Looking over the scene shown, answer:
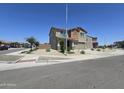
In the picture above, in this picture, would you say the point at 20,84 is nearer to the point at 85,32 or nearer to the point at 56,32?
the point at 56,32

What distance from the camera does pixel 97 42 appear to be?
212ft

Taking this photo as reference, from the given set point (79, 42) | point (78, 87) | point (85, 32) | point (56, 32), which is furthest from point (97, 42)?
point (78, 87)

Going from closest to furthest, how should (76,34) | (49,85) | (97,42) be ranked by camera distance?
(49,85) → (76,34) → (97,42)

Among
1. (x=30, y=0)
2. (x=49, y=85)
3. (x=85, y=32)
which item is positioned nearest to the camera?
(x=49, y=85)

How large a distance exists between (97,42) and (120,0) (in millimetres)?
53293

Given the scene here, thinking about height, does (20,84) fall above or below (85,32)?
below

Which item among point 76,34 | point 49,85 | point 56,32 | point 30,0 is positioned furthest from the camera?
point 76,34

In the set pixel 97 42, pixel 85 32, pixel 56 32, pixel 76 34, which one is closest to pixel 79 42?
pixel 76 34
